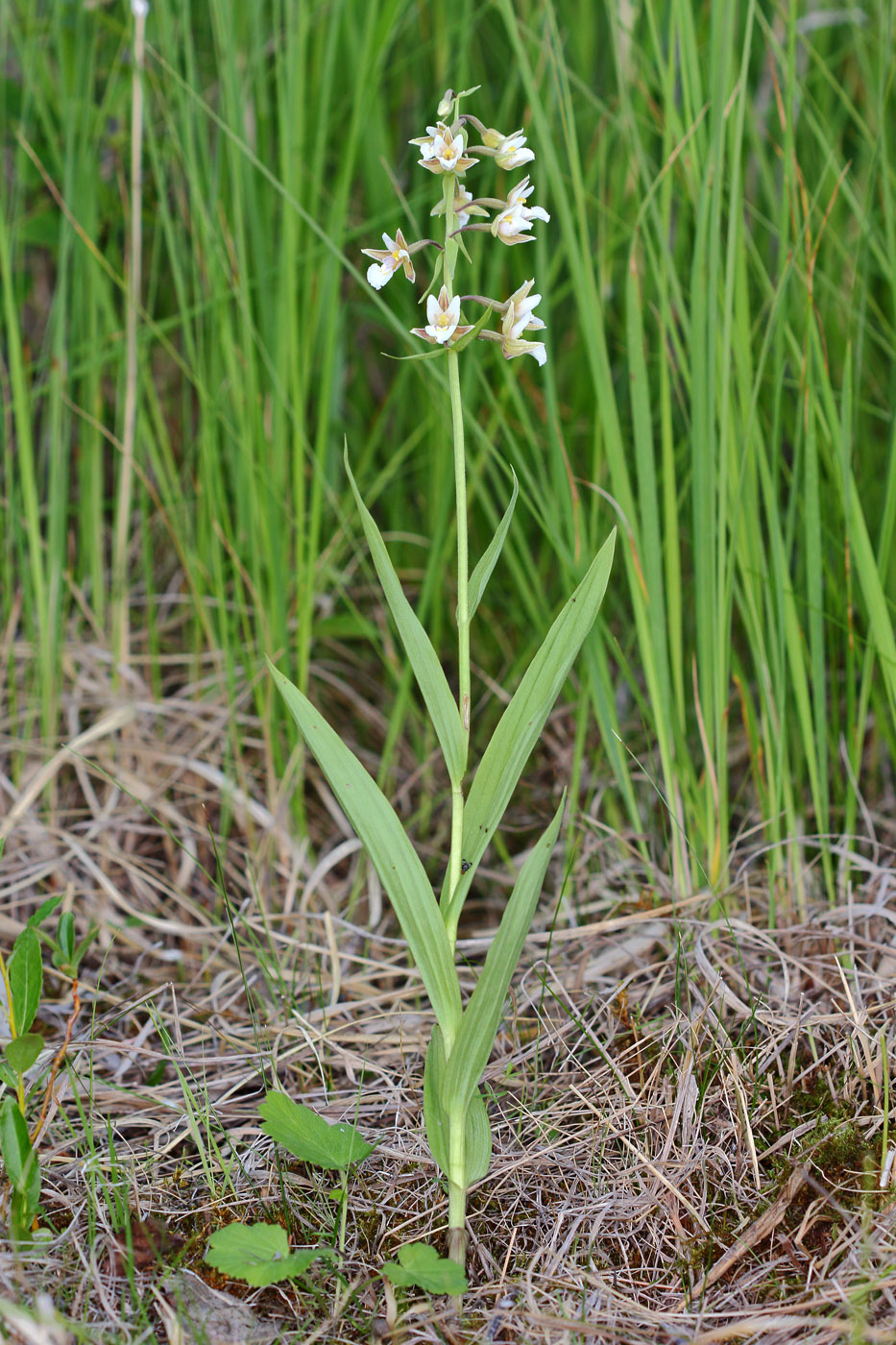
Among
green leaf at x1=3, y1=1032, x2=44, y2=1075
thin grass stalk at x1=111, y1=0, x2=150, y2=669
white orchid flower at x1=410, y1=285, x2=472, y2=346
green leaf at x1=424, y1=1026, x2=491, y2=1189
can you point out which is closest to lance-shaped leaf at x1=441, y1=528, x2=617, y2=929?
green leaf at x1=424, y1=1026, x2=491, y2=1189

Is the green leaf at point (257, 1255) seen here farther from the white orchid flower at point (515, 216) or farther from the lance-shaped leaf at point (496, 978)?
the white orchid flower at point (515, 216)

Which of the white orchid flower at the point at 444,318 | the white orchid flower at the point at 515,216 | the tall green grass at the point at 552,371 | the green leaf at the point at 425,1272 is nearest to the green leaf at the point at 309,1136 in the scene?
the green leaf at the point at 425,1272

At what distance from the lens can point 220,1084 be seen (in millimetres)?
1230

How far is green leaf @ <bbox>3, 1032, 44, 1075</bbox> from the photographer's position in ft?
3.22

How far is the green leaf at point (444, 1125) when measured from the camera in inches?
A: 38.5

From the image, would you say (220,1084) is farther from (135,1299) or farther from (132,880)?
(132,880)

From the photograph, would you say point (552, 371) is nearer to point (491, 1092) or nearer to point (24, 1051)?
point (491, 1092)

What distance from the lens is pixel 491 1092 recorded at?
120cm

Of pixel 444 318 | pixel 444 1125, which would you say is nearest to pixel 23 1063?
pixel 444 1125

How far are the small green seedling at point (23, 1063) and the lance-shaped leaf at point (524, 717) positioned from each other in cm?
44

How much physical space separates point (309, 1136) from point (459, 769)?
41 cm

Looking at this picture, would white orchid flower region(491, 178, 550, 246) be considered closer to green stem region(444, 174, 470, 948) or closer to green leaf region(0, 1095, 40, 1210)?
green stem region(444, 174, 470, 948)

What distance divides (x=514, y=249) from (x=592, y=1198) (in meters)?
1.51

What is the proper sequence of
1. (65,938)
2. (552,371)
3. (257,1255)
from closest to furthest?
(257,1255) < (65,938) < (552,371)
